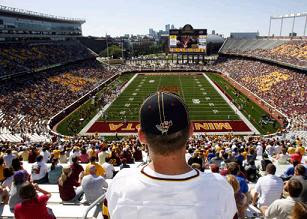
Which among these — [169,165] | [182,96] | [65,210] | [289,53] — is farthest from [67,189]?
[289,53]

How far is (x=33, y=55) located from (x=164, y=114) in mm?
59821

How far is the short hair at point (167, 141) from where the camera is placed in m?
2.12

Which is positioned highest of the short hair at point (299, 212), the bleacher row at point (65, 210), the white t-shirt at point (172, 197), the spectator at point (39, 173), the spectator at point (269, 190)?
the white t-shirt at point (172, 197)

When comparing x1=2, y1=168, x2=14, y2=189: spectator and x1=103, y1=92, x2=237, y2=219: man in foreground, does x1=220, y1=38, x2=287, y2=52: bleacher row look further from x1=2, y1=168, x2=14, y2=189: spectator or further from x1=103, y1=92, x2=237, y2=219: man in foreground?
x1=103, y1=92, x2=237, y2=219: man in foreground

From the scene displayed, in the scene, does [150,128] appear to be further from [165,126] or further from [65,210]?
[65,210]

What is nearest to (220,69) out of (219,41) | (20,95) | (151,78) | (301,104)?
(151,78)

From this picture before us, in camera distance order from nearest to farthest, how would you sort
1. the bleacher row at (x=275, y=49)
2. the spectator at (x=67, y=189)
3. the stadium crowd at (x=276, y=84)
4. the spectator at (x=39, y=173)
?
1. the spectator at (x=67, y=189)
2. the spectator at (x=39, y=173)
3. the stadium crowd at (x=276, y=84)
4. the bleacher row at (x=275, y=49)

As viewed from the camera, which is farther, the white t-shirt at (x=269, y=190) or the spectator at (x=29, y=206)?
the white t-shirt at (x=269, y=190)

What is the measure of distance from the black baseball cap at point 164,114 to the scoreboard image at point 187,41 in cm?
Answer: 7251

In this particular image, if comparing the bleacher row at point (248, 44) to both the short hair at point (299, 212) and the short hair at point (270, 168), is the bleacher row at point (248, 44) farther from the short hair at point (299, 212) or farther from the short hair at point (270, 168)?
the short hair at point (299, 212)

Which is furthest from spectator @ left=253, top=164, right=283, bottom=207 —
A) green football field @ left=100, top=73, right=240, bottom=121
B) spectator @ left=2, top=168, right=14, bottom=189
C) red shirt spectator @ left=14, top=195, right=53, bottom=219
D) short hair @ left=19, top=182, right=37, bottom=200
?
green football field @ left=100, top=73, right=240, bottom=121

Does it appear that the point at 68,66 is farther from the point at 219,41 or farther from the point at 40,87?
the point at 219,41

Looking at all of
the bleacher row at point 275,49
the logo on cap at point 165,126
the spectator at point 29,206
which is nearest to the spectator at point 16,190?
the spectator at point 29,206

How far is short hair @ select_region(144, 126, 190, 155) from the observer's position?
6.96 ft
